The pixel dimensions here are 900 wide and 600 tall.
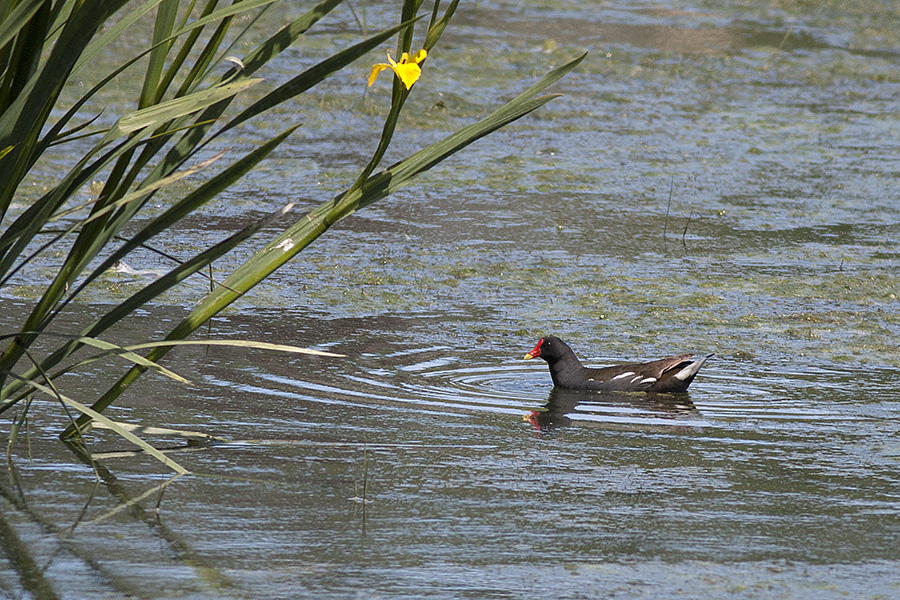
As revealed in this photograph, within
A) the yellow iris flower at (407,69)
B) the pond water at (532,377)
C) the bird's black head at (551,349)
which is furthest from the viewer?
the bird's black head at (551,349)

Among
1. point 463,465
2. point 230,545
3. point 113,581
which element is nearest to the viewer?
point 113,581

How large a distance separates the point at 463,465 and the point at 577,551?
34.2 inches

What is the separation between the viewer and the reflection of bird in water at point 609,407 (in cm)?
530

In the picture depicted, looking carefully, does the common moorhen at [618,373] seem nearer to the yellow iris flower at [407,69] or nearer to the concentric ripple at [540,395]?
the concentric ripple at [540,395]

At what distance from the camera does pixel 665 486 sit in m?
4.16

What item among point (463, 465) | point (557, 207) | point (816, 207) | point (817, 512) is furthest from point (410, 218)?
point (817, 512)

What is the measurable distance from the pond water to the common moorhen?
0.09m

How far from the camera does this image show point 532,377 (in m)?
6.05

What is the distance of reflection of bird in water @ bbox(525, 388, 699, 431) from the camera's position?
17.4 feet

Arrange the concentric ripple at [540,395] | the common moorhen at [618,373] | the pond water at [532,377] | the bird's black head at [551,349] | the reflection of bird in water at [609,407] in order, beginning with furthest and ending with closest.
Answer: the bird's black head at [551,349]
the common moorhen at [618,373]
the reflection of bird in water at [609,407]
the concentric ripple at [540,395]
the pond water at [532,377]

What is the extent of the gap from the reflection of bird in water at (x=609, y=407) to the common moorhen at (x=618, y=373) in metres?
0.03

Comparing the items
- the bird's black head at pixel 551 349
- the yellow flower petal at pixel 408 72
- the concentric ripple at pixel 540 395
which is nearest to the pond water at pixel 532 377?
the concentric ripple at pixel 540 395

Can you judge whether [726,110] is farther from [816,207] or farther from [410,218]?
[410,218]

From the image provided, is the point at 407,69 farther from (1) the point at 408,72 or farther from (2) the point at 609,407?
(2) the point at 609,407
